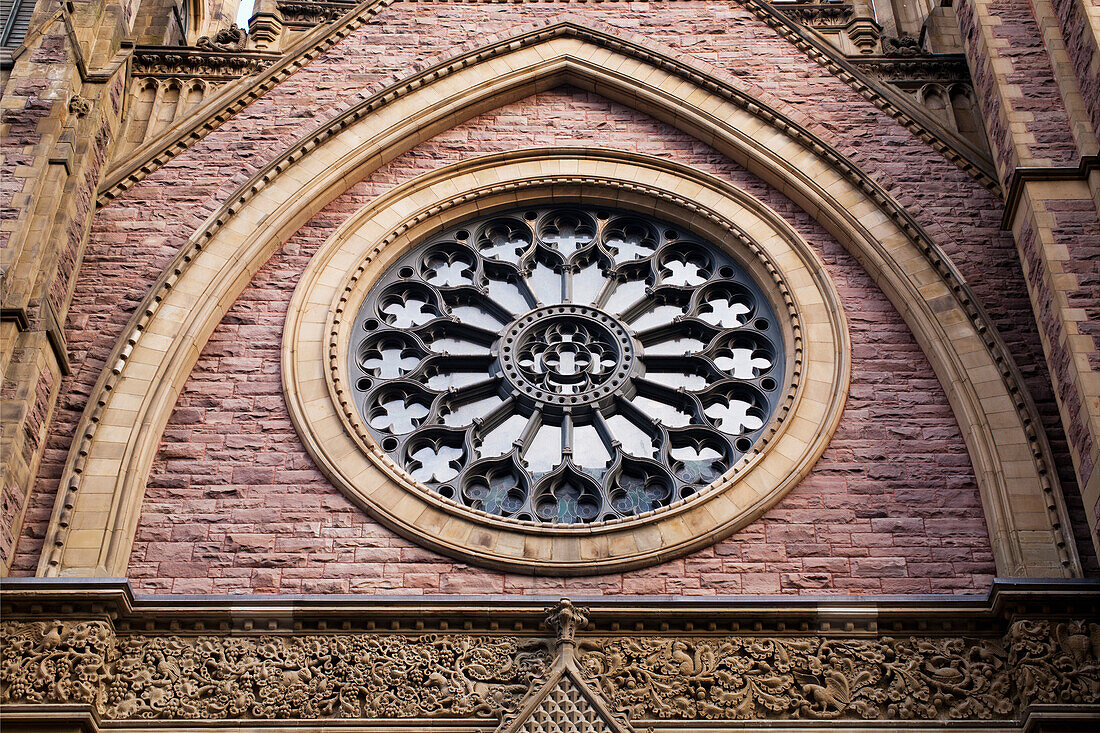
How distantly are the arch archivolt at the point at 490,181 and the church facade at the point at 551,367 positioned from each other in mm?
41

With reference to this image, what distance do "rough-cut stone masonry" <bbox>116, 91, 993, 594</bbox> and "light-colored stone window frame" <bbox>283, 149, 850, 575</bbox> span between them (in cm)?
16

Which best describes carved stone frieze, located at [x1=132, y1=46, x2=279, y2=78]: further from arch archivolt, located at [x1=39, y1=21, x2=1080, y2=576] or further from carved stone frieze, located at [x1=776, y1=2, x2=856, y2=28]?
carved stone frieze, located at [x1=776, y1=2, x2=856, y2=28]

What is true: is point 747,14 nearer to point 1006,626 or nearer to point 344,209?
point 344,209


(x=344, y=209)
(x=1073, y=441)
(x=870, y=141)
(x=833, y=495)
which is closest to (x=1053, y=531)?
(x=1073, y=441)

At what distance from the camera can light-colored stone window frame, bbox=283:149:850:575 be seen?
1172cm

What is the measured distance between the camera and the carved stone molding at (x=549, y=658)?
10398 millimetres

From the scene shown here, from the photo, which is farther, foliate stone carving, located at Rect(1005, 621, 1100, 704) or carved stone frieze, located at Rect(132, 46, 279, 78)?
carved stone frieze, located at Rect(132, 46, 279, 78)

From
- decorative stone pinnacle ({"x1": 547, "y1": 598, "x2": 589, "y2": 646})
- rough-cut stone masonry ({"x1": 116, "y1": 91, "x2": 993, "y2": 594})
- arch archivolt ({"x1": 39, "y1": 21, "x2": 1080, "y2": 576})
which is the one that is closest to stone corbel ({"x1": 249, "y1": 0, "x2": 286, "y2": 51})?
arch archivolt ({"x1": 39, "y1": 21, "x2": 1080, "y2": 576})

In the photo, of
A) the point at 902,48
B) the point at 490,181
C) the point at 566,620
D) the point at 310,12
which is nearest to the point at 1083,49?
the point at 902,48

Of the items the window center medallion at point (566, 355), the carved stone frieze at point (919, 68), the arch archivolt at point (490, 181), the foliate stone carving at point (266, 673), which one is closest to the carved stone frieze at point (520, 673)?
Result: the foliate stone carving at point (266, 673)

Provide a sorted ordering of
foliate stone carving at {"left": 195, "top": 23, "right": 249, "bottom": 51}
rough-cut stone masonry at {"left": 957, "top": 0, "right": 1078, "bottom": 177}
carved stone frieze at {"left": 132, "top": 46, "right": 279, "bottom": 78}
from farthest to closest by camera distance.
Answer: foliate stone carving at {"left": 195, "top": 23, "right": 249, "bottom": 51} < carved stone frieze at {"left": 132, "top": 46, "right": 279, "bottom": 78} < rough-cut stone masonry at {"left": 957, "top": 0, "right": 1078, "bottom": 177}

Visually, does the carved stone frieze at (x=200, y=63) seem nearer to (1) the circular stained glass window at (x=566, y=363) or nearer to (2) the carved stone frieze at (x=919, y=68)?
(1) the circular stained glass window at (x=566, y=363)

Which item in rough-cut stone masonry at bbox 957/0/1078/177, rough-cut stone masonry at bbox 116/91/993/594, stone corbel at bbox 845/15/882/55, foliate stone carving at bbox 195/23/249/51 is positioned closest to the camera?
rough-cut stone masonry at bbox 116/91/993/594

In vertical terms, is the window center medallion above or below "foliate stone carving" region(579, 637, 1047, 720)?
above
